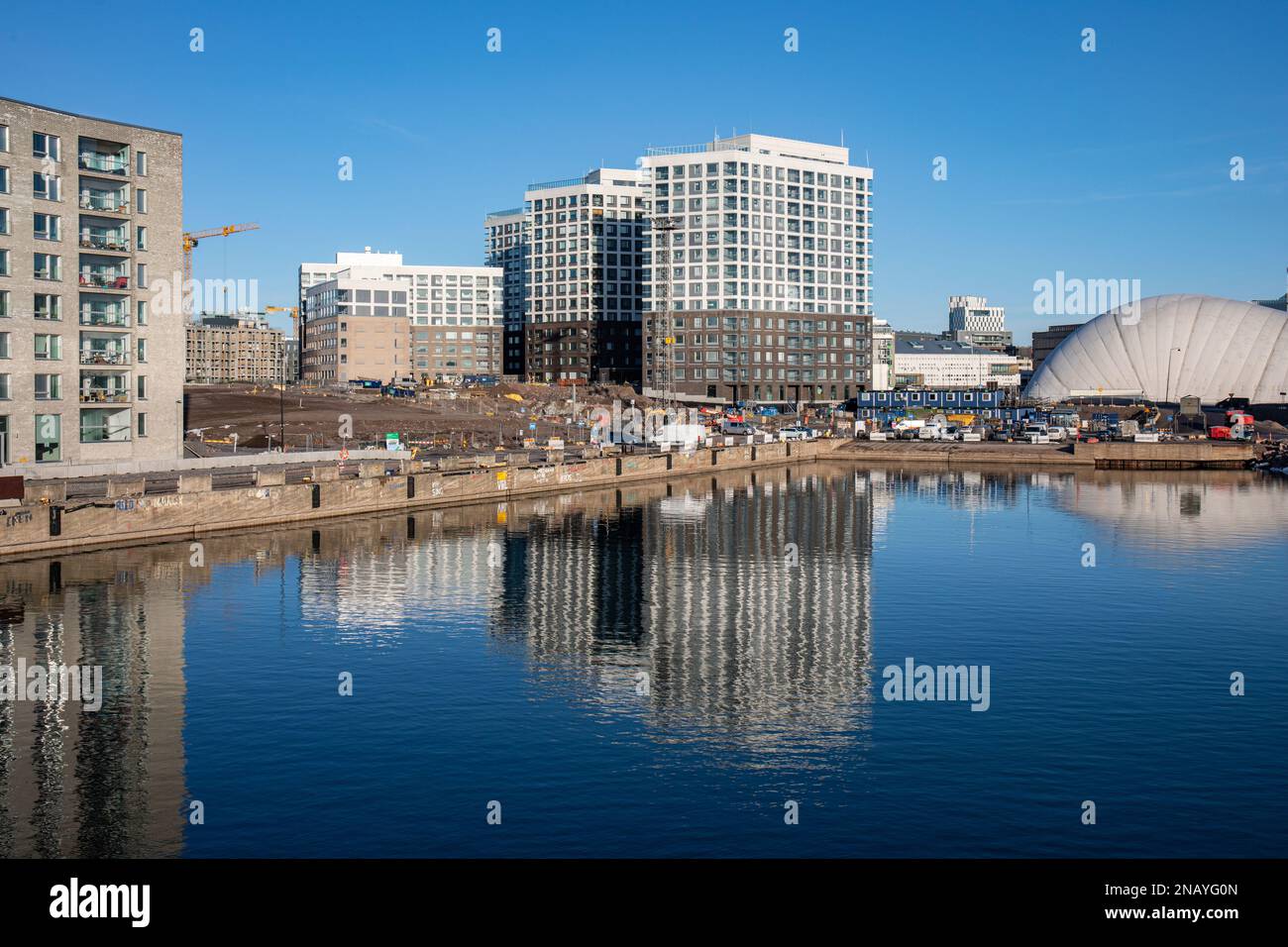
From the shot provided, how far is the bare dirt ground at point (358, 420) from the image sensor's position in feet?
469

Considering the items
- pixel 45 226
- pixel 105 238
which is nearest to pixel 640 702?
pixel 45 226

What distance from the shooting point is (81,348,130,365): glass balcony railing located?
88562 mm

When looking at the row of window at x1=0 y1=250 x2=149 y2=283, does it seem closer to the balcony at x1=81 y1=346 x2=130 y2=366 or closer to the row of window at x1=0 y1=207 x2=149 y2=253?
the row of window at x1=0 y1=207 x2=149 y2=253

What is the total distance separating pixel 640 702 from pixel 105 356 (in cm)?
6455

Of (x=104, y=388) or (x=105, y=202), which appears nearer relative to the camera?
(x=105, y=202)

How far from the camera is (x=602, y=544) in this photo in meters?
83.2

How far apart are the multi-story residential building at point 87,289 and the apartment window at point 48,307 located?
92 millimetres

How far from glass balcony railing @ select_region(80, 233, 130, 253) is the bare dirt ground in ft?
94.8

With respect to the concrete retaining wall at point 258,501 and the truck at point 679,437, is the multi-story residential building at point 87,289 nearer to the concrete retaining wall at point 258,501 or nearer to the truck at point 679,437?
the concrete retaining wall at point 258,501

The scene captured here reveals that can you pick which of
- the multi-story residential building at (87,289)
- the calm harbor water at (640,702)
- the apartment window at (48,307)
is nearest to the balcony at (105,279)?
the multi-story residential building at (87,289)

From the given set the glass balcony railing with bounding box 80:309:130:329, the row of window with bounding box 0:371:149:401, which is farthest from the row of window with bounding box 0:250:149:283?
the row of window with bounding box 0:371:149:401

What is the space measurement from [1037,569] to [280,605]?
44582mm

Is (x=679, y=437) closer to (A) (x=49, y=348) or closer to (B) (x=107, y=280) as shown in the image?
(B) (x=107, y=280)

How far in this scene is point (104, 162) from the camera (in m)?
89.6
